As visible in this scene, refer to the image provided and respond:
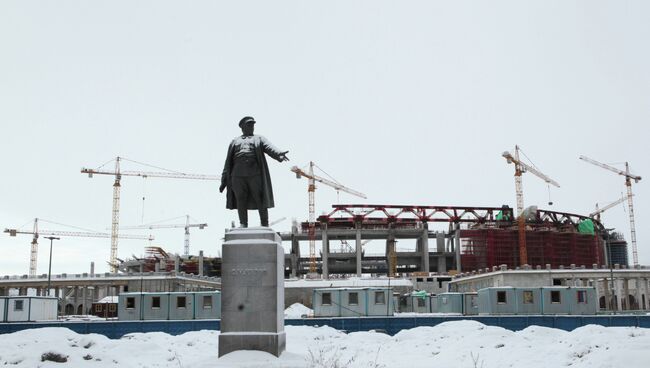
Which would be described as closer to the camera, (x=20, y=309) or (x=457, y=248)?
(x=20, y=309)

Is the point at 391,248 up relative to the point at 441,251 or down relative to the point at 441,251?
up

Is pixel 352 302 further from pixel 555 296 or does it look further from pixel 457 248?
pixel 457 248

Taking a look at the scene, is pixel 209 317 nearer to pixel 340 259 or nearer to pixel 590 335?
pixel 590 335

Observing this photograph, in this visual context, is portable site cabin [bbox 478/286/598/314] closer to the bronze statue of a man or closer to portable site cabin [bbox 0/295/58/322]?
the bronze statue of a man

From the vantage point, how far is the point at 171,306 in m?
50.5

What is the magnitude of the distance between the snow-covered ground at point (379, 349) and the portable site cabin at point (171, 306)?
18.0 meters

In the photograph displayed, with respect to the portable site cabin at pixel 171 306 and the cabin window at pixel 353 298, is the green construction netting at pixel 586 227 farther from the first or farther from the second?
the portable site cabin at pixel 171 306

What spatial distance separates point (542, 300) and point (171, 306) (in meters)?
31.0

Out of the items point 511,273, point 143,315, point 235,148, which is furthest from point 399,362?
point 511,273

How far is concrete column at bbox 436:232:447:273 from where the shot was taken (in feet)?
428

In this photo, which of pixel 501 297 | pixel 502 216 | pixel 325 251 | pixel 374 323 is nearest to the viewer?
Result: pixel 374 323

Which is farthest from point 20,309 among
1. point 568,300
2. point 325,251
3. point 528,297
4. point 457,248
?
point 457,248

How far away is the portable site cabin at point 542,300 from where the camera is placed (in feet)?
172

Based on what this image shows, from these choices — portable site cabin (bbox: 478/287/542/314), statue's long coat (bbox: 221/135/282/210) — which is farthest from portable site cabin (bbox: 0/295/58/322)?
statue's long coat (bbox: 221/135/282/210)
